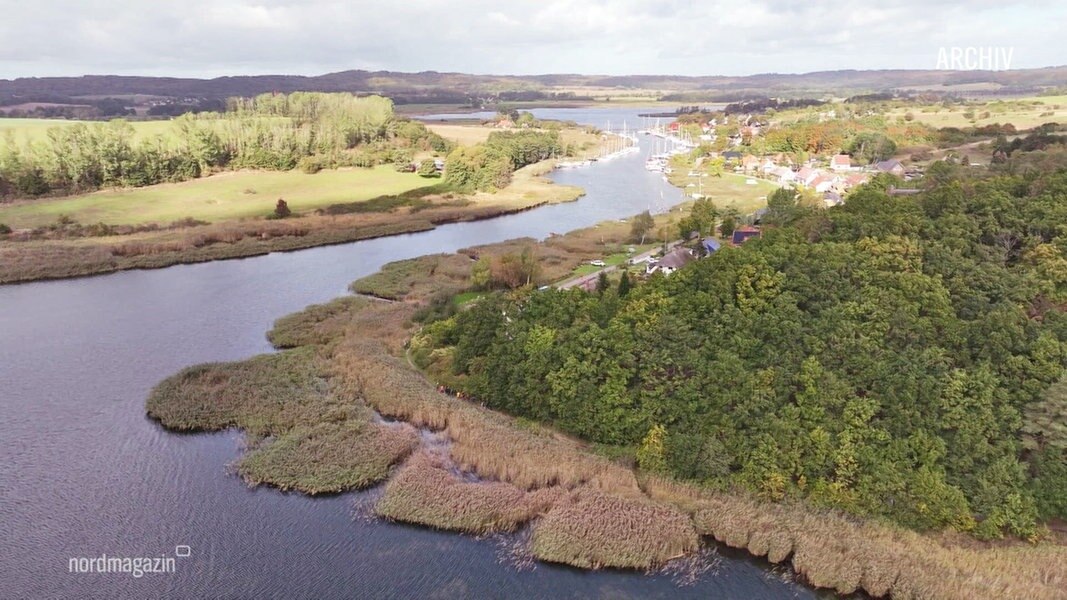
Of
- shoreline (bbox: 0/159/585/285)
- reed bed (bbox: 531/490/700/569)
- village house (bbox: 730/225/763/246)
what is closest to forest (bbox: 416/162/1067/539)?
reed bed (bbox: 531/490/700/569)

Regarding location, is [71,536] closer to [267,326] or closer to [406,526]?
[406,526]

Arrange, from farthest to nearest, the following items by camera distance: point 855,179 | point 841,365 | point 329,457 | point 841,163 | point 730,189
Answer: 1. point 841,163
2. point 730,189
3. point 855,179
4. point 329,457
5. point 841,365

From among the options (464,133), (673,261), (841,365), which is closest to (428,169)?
(464,133)

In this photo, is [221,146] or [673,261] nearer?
[673,261]

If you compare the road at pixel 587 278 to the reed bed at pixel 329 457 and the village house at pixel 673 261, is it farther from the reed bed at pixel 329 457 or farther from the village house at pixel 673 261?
the reed bed at pixel 329 457

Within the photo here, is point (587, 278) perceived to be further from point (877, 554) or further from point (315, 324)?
point (877, 554)

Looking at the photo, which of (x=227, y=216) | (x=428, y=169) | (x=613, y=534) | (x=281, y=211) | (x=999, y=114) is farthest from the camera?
(x=999, y=114)

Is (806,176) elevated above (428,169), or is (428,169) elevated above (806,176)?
(428,169)
